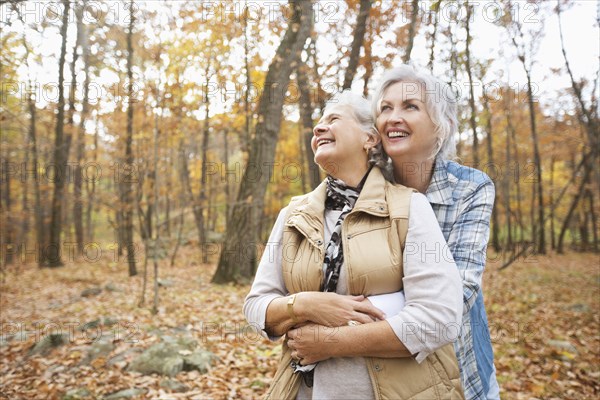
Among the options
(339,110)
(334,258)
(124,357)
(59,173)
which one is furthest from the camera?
(59,173)

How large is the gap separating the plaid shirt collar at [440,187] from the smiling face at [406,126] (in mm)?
77

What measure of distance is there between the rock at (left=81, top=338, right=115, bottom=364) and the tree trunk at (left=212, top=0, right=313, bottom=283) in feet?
12.9

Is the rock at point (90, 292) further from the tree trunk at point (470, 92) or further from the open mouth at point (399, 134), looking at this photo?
the tree trunk at point (470, 92)

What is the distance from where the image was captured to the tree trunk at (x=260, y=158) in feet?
26.7

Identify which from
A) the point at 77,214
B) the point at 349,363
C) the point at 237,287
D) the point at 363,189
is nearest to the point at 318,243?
the point at 363,189

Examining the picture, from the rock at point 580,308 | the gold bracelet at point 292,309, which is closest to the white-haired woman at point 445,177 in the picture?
the gold bracelet at point 292,309

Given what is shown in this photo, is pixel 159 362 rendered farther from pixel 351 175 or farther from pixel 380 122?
pixel 380 122

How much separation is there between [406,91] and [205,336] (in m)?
5.23

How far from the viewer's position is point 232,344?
19.0 ft

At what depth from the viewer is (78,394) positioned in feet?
13.7

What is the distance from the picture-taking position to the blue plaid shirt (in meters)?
1.73

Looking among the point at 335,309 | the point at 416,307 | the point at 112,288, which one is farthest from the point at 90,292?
the point at 416,307

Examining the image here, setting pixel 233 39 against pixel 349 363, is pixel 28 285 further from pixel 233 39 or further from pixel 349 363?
pixel 349 363

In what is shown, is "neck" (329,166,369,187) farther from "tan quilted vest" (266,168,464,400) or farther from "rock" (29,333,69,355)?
"rock" (29,333,69,355)
